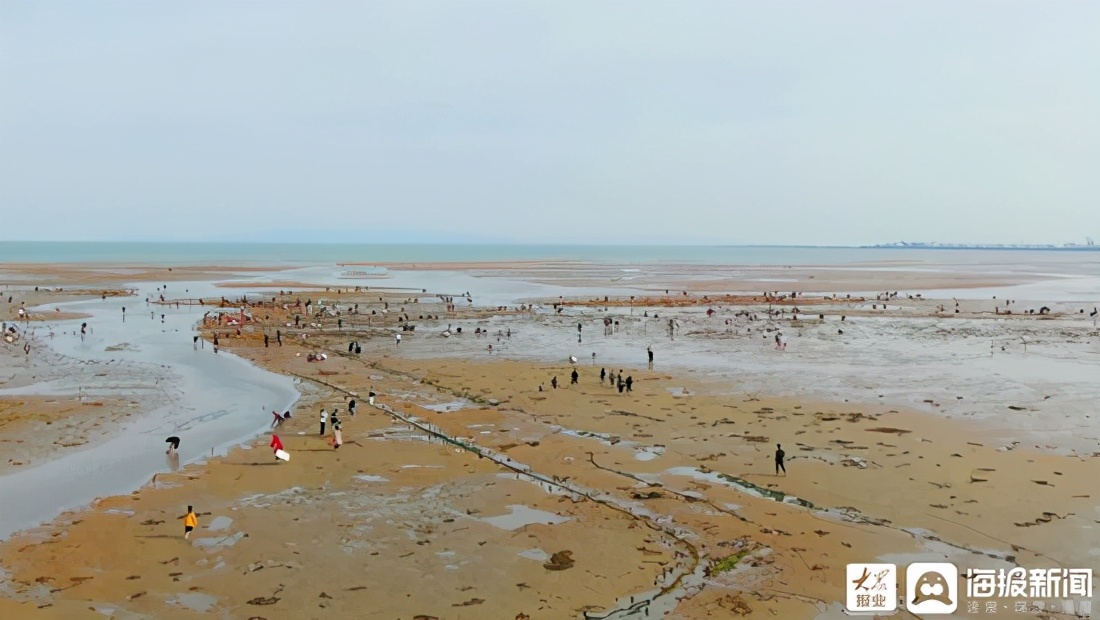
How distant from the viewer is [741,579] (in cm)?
1248

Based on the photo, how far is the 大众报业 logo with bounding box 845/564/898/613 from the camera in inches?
463

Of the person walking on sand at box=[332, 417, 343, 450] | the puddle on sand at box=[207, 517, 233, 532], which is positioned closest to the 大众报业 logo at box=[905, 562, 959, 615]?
the puddle on sand at box=[207, 517, 233, 532]

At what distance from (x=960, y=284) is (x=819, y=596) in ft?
319

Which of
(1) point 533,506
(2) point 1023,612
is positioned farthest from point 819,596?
(1) point 533,506

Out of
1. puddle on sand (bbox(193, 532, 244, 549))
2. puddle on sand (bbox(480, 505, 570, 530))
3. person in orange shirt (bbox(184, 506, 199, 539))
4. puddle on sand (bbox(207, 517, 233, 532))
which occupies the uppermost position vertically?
person in orange shirt (bbox(184, 506, 199, 539))

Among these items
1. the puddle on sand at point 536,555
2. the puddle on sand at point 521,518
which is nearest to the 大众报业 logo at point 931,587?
the puddle on sand at point 536,555

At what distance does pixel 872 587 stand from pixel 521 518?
6802 mm

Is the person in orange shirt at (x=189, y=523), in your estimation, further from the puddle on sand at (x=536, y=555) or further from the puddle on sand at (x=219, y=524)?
the puddle on sand at (x=536, y=555)

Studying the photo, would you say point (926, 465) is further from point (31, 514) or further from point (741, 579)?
point (31, 514)

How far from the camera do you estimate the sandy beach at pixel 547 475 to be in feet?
40.2

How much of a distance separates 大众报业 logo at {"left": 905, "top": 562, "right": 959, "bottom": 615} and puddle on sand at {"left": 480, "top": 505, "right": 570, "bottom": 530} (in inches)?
256

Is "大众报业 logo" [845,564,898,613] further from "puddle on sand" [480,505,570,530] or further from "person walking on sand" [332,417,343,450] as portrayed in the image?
"person walking on sand" [332,417,343,450]

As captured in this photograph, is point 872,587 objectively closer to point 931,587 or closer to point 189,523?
point 931,587

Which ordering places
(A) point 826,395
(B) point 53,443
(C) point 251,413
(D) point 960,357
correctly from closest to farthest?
(B) point 53,443 → (C) point 251,413 → (A) point 826,395 → (D) point 960,357
